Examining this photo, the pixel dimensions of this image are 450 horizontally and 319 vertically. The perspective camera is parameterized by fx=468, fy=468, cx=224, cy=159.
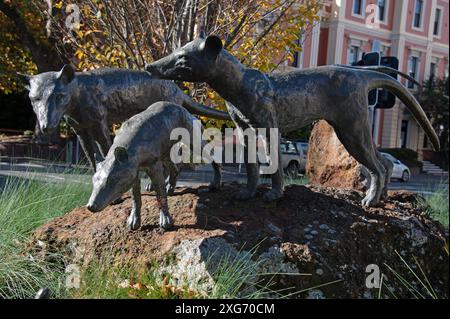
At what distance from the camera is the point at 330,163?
6.52 m

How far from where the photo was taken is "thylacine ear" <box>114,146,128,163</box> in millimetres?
2779

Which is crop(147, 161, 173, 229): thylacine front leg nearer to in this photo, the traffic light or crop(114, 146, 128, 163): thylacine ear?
crop(114, 146, 128, 163): thylacine ear

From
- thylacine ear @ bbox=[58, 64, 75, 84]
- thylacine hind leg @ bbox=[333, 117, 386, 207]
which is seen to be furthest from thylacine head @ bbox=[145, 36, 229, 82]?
thylacine hind leg @ bbox=[333, 117, 386, 207]

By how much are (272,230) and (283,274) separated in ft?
1.41

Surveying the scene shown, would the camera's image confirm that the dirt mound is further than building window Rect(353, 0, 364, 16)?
No

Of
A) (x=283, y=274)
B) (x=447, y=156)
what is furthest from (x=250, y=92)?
(x=447, y=156)

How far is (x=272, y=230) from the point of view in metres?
3.38

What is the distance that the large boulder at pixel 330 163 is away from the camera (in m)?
6.11

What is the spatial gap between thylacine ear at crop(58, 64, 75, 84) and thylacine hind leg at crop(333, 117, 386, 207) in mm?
2118

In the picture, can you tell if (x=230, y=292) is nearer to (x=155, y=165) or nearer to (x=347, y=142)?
(x=155, y=165)

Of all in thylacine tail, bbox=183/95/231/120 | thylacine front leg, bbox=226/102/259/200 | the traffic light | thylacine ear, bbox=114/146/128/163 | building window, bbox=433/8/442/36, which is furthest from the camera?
building window, bbox=433/8/442/36

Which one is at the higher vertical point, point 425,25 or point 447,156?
point 425,25

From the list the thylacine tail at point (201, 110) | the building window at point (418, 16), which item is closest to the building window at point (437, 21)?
the building window at point (418, 16)
